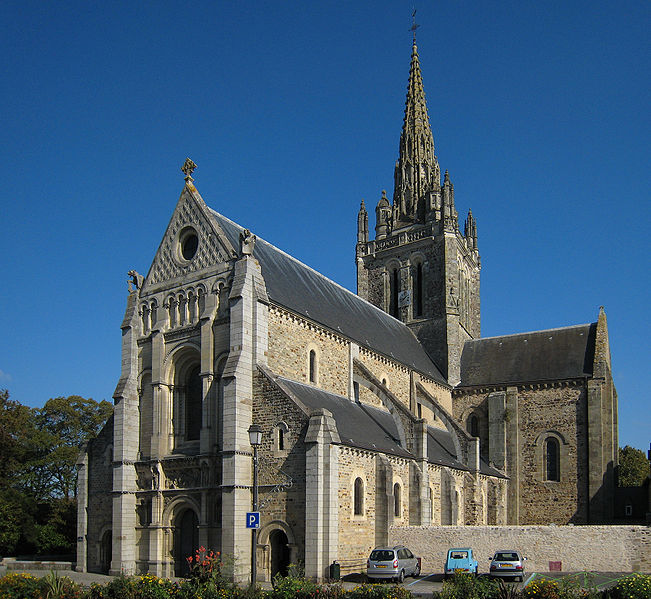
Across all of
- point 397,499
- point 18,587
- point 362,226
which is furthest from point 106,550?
point 362,226

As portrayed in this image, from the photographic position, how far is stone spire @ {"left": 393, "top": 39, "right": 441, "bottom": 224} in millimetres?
53000

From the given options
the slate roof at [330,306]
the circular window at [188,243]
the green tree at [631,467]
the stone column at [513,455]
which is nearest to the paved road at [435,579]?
A: the slate roof at [330,306]

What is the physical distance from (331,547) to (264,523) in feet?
8.88

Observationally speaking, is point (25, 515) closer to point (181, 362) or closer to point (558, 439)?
point (181, 362)

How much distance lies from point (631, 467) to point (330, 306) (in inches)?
1650

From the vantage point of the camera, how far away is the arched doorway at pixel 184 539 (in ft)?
90.2

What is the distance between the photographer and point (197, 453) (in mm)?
27766

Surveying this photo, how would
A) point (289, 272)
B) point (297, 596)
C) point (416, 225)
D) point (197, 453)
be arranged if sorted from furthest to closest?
point (416, 225) < point (289, 272) < point (197, 453) < point (297, 596)

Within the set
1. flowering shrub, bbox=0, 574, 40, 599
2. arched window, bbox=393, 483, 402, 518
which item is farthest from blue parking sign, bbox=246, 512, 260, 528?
arched window, bbox=393, 483, 402, 518

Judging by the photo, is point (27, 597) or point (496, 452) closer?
point (27, 597)

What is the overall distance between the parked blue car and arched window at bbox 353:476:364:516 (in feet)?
12.1

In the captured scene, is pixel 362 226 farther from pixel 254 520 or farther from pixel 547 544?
pixel 254 520

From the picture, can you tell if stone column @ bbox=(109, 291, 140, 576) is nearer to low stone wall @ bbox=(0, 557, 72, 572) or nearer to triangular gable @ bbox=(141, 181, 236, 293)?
triangular gable @ bbox=(141, 181, 236, 293)

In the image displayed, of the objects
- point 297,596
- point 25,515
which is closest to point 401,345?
point 25,515
